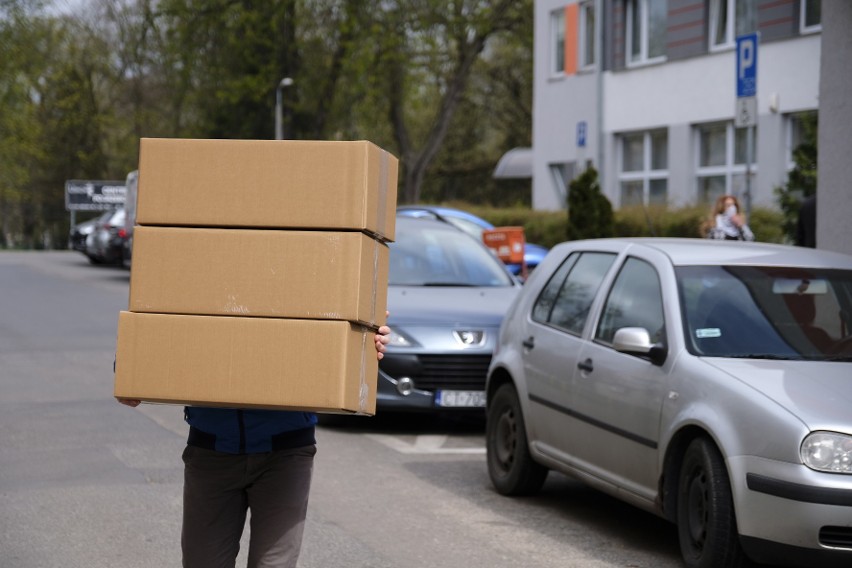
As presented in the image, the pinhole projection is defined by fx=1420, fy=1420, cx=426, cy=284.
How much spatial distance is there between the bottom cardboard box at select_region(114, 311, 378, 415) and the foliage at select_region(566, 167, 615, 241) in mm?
19625

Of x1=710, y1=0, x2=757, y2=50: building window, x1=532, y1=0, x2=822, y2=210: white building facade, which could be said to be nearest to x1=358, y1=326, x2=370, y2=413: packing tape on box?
x1=532, y1=0, x2=822, y2=210: white building facade

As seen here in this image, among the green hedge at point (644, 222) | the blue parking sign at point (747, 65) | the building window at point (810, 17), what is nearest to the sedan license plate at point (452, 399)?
→ the blue parking sign at point (747, 65)

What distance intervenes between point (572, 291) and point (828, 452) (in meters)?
2.61

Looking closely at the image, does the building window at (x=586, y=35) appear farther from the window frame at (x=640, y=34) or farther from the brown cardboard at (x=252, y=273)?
the brown cardboard at (x=252, y=273)

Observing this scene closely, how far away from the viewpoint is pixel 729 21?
88.6 ft

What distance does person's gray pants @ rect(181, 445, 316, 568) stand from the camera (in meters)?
4.19

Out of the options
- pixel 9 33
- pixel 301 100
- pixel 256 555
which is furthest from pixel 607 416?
pixel 9 33

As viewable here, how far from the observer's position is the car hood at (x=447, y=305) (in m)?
10.9

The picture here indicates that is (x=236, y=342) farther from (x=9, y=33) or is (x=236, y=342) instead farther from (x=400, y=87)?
(x=9, y=33)

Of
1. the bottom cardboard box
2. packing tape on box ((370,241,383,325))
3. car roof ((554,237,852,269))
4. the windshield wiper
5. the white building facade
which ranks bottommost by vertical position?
the windshield wiper

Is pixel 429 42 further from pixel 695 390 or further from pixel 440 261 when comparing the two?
pixel 695 390

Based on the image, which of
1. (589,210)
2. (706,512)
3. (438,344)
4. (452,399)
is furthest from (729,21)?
(706,512)

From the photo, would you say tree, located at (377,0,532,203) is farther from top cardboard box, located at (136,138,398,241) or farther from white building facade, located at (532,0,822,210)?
top cardboard box, located at (136,138,398,241)

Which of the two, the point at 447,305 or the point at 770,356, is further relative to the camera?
the point at 447,305
